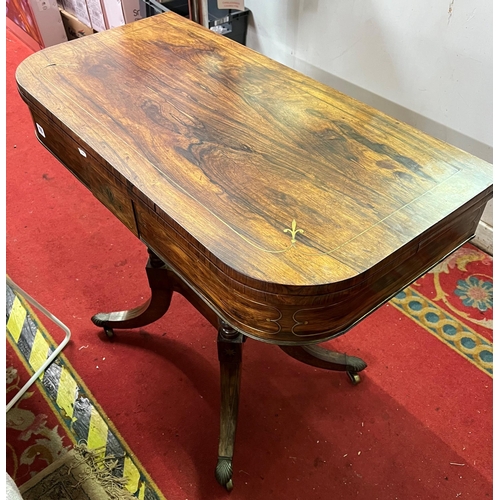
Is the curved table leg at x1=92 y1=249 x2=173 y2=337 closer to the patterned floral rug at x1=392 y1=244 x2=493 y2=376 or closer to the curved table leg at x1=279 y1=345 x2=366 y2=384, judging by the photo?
the curved table leg at x1=279 y1=345 x2=366 y2=384

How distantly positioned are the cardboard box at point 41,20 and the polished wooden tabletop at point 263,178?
1764 millimetres

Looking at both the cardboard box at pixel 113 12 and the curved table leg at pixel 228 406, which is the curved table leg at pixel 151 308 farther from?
the cardboard box at pixel 113 12

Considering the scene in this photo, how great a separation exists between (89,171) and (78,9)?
2092 mm

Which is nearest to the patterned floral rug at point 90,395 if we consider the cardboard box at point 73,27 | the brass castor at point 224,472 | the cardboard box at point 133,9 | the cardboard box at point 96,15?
the brass castor at point 224,472

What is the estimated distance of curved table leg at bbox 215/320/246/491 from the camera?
1.11 meters

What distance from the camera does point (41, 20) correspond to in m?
2.67

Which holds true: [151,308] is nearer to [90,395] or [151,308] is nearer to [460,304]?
[90,395]

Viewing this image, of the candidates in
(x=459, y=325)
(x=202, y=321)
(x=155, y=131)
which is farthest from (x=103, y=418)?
(x=459, y=325)

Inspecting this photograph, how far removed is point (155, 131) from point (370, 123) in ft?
1.36

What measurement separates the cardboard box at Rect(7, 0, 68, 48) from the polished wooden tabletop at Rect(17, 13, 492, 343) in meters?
1.76

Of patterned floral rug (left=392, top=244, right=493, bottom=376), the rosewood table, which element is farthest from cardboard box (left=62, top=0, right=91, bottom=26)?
patterned floral rug (left=392, top=244, right=493, bottom=376)

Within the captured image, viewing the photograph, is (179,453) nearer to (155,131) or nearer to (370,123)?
(155,131)

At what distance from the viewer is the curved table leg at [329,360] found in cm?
135

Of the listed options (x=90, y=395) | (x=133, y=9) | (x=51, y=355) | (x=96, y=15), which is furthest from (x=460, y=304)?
(x=96, y=15)
